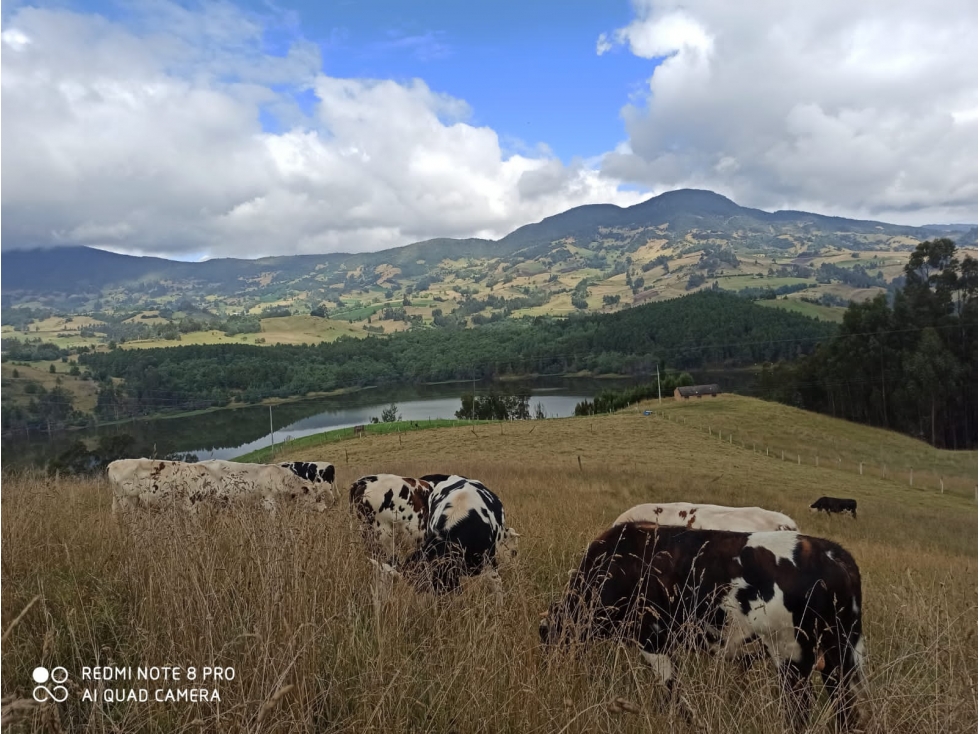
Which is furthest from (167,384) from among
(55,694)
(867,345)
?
(55,694)

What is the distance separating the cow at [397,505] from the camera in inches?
313

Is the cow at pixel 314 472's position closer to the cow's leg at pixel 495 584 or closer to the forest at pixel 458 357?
the cow's leg at pixel 495 584

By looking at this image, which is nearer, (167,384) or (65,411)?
(65,411)

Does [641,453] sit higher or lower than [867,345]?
lower

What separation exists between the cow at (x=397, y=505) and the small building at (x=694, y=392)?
68.6 m

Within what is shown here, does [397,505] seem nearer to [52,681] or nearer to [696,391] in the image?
[52,681]

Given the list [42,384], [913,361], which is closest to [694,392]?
[913,361]

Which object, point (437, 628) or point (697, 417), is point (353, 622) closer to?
point (437, 628)

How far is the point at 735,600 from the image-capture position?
4477mm

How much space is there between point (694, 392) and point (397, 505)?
70826 mm

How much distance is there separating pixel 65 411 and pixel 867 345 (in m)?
98.3

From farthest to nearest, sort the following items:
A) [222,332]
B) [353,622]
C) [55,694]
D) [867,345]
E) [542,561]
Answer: [222,332]
[867,345]
[542,561]
[353,622]
[55,694]

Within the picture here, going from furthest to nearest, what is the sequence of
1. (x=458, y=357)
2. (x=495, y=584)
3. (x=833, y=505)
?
(x=458, y=357) < (x=833, y=505) < (x=495, y=584)

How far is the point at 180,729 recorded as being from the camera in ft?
8.49
